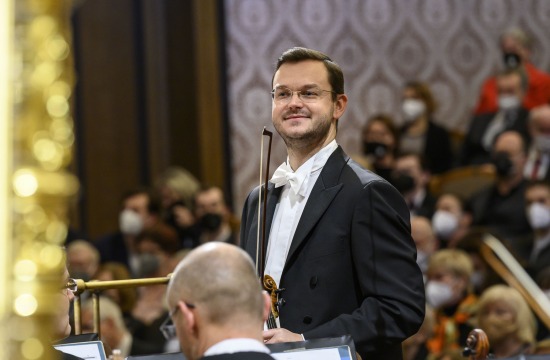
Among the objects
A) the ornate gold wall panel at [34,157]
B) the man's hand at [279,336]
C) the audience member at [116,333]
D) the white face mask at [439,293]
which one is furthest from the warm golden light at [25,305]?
the white face mask at [439,293]

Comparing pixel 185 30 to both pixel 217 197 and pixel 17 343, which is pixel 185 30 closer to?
pixel 217 197

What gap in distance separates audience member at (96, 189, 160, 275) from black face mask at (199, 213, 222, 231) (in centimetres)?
42

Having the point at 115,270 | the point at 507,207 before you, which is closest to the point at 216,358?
the point at 115,270

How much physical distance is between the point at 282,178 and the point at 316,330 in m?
0.51

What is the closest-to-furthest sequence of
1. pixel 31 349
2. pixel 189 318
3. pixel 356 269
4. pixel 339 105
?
pixel 31 349, pixel 189 318, pixel 356 269, pixel 339 105

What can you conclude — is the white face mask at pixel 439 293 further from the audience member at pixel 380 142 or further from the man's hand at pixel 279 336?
the man's hand at pixel 279 336

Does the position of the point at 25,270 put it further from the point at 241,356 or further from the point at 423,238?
the point at 423,238

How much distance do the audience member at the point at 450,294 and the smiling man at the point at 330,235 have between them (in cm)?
291

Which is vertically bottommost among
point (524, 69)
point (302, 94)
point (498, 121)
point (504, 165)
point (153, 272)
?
point (153, 272)

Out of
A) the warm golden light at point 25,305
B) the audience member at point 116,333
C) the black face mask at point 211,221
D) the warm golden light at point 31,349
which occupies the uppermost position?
the warm golden light at point 25,305

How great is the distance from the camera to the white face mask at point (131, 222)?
7941 mm

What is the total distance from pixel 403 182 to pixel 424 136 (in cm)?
121

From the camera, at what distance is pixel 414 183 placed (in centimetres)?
759

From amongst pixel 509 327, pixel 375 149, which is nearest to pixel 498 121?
pixel 375 149
